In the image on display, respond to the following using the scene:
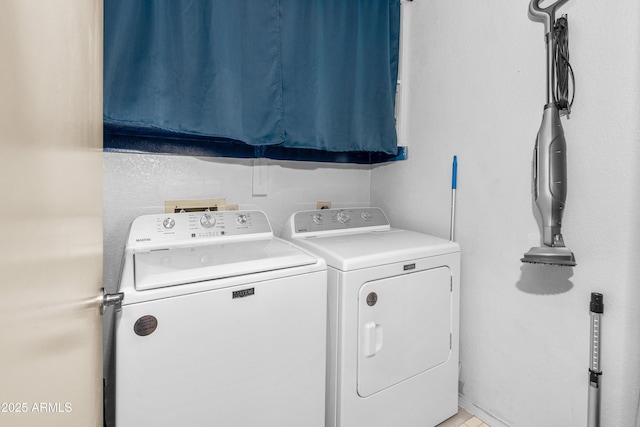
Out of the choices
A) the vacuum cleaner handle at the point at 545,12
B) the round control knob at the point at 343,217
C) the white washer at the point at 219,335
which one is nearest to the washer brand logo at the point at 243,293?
the white washer at the point at 219,335

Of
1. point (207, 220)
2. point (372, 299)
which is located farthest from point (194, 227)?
point (372, 299)

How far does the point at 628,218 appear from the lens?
106 centimetres

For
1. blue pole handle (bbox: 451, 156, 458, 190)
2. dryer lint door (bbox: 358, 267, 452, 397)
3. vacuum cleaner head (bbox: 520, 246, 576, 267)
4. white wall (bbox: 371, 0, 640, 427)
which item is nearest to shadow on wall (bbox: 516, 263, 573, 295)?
white wall (bbox: 371, 0, 640, 427)

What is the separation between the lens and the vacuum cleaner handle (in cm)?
118

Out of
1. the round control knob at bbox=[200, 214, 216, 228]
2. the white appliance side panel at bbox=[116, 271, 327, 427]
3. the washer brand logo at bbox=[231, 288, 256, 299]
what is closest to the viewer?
the white appliance side panel at bbox=[116, 271, 327, 427]

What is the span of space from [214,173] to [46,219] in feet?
4.75

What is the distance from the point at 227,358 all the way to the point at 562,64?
171cm

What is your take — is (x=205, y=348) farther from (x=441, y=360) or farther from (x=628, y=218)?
(x=628, y=218)

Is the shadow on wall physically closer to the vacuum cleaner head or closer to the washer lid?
the vacuum cleaner head

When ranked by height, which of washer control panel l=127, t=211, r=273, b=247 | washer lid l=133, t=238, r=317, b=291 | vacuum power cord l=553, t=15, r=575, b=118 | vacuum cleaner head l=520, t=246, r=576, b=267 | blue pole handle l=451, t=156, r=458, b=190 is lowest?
washer lid l=133, t=238, r=317, b=291

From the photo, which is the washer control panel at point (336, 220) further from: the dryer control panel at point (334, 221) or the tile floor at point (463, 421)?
the tile floor at point (463, 421)

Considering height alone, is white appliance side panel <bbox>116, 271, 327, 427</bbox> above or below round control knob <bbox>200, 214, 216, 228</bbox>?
below

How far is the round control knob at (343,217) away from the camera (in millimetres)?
1774

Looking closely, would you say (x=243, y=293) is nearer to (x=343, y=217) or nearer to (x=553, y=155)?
(x=343, y=217)
